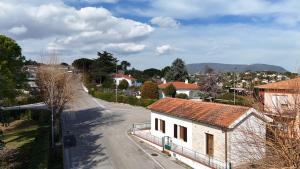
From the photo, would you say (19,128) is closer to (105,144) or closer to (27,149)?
(27,149)

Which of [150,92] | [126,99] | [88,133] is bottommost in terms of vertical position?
[88,133]

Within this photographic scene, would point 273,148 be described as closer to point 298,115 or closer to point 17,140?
point 298,115

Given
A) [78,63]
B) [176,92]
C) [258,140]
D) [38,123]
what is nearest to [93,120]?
[38,123]

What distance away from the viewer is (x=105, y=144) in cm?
2823

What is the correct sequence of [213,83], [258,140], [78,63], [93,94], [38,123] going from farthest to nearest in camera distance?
[78,63], [93,94], [213,83], [38,123], [258,140]

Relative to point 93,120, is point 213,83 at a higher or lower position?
higher

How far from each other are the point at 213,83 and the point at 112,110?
21091 millimetres

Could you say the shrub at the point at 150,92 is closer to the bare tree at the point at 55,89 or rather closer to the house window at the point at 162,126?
the bare tree at the point at 55,89

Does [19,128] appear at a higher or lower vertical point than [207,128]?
lower

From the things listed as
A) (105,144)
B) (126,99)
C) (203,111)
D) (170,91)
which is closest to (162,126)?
(105,144)

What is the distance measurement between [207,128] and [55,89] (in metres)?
18.4

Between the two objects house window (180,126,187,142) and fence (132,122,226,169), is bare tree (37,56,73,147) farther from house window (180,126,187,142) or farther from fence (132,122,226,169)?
house window (180,126,187,142)

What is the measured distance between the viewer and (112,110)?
50.9 meters

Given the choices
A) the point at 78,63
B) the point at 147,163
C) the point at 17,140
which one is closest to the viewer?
the point at 147,163
